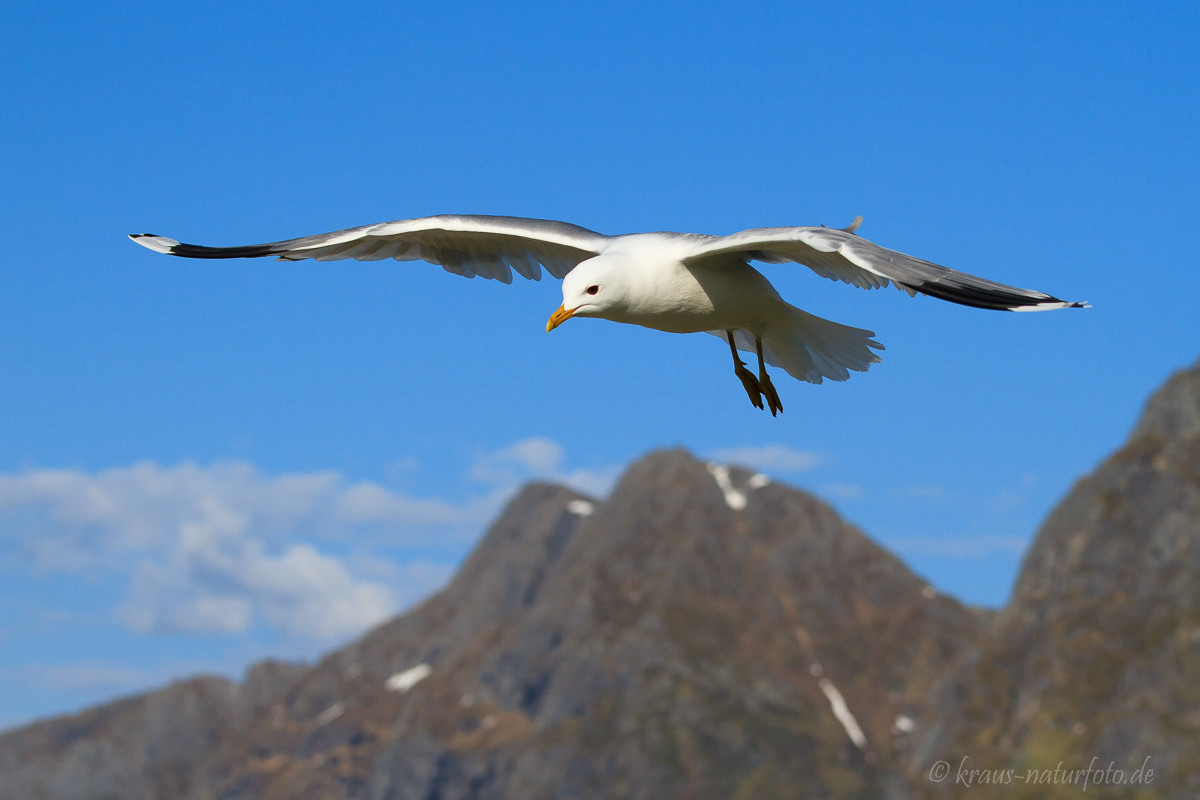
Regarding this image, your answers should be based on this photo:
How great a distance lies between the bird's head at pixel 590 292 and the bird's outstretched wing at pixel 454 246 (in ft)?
8.47

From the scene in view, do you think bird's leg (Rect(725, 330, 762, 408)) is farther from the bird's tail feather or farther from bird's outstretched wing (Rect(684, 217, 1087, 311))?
bird's outstretched wing (Rect(684, 217, 1087, 311))

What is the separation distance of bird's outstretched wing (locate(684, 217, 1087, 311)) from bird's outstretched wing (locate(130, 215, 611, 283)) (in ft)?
11.7

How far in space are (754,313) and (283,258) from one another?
7.93m

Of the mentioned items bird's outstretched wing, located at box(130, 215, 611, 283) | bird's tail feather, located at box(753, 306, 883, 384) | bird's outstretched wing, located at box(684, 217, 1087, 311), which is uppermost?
bird's outstretched wing, located at box(130, 215, 611, 283)

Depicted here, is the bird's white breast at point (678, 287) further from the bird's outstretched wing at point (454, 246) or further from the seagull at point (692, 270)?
the bird's outstretched wing at point (454, 246)

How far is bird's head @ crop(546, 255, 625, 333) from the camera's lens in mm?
18156

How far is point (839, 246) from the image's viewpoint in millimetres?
16188

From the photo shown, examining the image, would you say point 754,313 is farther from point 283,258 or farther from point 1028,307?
point 283,258

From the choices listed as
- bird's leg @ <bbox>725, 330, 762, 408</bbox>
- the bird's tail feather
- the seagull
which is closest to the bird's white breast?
→ the seagull

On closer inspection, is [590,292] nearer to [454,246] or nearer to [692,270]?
[692,270]

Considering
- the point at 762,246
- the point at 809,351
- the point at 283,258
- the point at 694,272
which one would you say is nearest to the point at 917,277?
the point at 762,246

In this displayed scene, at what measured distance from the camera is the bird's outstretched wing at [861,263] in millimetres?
15164

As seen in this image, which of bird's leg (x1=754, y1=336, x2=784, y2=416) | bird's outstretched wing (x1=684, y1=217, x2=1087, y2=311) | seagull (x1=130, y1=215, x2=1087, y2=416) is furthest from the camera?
bird's leg (x1=754, y1=336, x2=784, y2=416)

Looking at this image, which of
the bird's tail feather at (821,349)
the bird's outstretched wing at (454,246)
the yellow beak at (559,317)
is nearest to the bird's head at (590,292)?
the yellow beak at (559,317)
